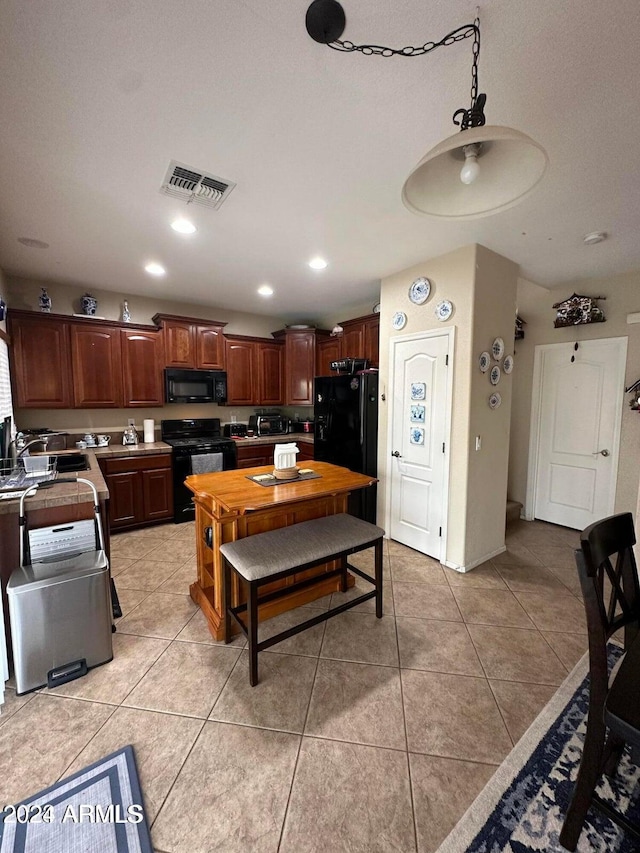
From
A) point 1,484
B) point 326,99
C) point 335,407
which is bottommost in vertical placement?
point 1,484

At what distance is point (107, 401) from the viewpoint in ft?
13.0

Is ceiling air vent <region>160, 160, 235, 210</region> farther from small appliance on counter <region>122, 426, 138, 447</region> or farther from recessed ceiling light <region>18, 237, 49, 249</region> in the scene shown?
small appliance on counter <region>122, 426, 138, 447</region>

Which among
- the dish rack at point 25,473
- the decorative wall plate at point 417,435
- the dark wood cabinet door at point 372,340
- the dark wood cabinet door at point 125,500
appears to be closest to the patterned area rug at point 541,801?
the decorative wall plate at point 417,435

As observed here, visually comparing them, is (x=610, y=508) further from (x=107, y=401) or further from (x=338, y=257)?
(x=107, y=401)

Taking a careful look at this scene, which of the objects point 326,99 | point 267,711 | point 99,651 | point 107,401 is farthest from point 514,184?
point 107,401

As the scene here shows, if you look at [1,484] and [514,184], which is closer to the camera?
[514,184]

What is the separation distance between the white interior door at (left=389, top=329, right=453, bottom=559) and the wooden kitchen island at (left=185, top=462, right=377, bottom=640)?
91cm

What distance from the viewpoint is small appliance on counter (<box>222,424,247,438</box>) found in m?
4.90

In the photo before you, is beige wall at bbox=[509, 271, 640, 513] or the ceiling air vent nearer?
the ceiling air vent

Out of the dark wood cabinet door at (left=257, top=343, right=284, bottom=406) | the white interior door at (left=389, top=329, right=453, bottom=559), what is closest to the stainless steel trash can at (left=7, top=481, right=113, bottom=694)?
the white interior door at (left=389, top=329, right=453, bottom=559)

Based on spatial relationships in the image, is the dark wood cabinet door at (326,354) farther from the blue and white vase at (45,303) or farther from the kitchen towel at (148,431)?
the blue and white vase at (45,303)

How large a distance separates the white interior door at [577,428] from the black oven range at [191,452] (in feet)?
12.5

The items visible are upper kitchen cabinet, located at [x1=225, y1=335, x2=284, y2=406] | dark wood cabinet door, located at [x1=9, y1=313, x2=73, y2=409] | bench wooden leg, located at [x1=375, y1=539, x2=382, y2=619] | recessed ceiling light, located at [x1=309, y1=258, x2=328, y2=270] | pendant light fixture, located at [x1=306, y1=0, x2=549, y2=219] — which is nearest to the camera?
pendant light fixture, located at [x1=306, y1=0, x2=549, y2=219]

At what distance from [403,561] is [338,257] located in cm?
281
